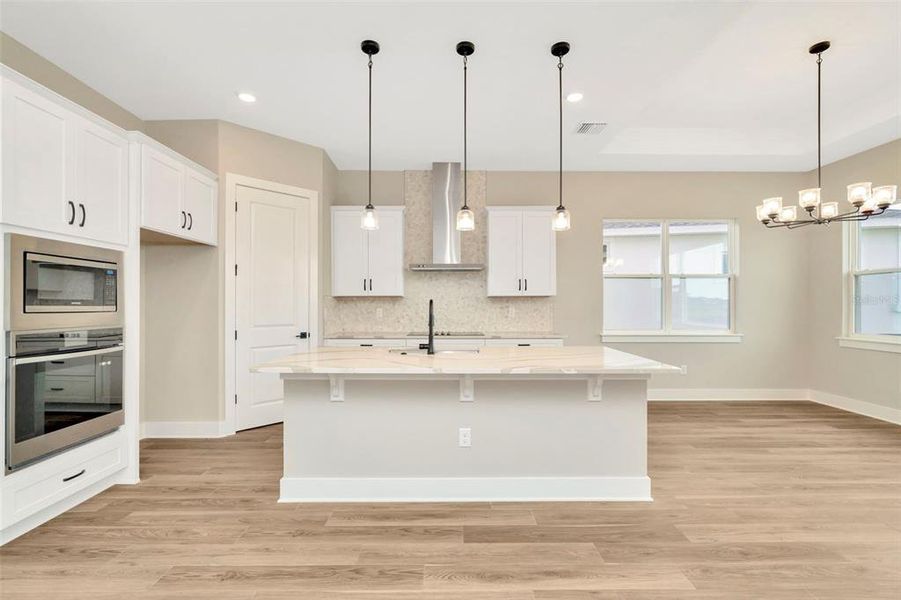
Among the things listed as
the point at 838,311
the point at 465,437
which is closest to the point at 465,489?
the point at 465,437

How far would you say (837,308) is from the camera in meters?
4.99

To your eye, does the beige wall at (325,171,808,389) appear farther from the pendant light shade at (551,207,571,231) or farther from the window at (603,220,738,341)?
the pendant light shade at (551,207,571,231)

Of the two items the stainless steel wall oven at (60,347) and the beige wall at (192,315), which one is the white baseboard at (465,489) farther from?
the beige wall at (192,315)

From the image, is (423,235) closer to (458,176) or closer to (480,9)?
(458,176)

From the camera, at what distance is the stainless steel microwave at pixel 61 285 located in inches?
86.0

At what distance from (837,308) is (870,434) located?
1633 mm

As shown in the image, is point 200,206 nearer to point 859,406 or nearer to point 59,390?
point 59,390

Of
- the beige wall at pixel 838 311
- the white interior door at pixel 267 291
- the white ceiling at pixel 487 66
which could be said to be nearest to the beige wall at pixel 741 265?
the beige wall at pixel 838 311

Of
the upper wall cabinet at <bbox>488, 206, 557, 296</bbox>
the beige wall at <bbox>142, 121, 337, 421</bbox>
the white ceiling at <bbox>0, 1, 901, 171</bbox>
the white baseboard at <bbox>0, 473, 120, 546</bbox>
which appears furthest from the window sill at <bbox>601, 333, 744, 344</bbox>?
the white baseboard at <bbox>0, 473, 120, 546</bbox>

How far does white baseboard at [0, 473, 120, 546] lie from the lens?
7.27 feet

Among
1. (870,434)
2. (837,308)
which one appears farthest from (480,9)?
(837,308)

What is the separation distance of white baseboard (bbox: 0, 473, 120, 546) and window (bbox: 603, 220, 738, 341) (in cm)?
502

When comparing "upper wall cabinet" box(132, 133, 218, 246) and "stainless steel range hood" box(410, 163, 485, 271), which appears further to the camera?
"stainless steel range hood" box(410, 163, 485, 271)

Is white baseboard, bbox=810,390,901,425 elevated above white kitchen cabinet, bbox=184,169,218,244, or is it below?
below
